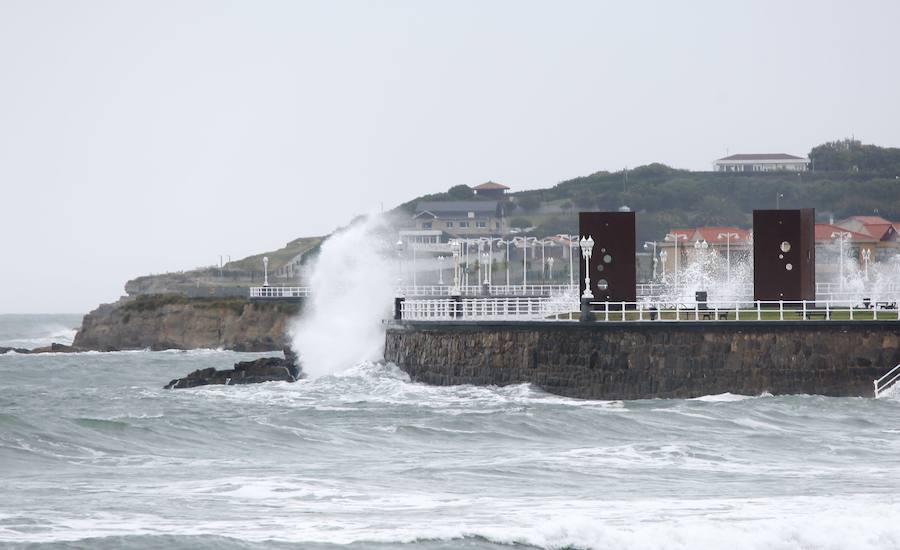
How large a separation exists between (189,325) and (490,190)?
83050 millimetres

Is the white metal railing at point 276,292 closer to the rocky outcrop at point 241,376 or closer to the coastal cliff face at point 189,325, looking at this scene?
the coastal cliff face at point 189,325

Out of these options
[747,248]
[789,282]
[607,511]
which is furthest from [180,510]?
[747,248]

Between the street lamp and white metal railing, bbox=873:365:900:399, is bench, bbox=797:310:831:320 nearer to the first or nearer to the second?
white metal railing, bbox=873:365:900:399

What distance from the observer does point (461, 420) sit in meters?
34.6

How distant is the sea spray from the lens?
5341cm

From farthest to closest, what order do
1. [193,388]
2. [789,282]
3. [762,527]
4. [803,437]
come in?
[193,388], [789,282], [803,437], [762,527]

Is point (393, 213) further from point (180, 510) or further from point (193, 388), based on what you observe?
point (180, 510)

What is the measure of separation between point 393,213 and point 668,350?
122 meters

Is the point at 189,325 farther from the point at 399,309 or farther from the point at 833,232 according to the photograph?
the point at 833,232

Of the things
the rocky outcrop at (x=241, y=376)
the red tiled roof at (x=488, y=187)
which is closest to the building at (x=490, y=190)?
the red tiled roof at (x=488, y=187)

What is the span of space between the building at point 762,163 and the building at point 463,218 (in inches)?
1019

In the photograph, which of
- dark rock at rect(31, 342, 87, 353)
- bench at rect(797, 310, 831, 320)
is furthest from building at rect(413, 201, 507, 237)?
bench at rect(797, 310, 831, 320)

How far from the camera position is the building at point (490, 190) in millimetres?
167375

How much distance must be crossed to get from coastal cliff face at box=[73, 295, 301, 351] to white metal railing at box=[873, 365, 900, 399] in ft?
157
